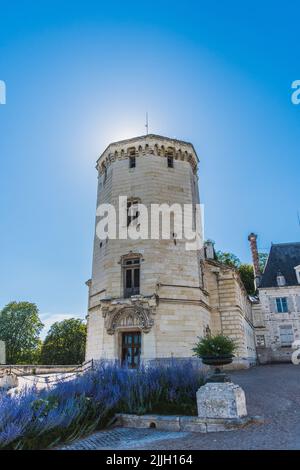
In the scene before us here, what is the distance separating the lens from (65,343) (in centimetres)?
4559

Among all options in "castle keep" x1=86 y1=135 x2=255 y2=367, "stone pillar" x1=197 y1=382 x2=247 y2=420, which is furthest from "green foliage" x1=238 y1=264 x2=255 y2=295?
"stone pillar" x1=197 y1=382 x2=247 y2=420

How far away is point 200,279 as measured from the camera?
1898 centimetres

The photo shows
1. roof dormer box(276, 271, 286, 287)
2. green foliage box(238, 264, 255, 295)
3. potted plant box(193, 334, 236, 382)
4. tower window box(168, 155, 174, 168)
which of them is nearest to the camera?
potted plant box(193, 334, 236, 382)

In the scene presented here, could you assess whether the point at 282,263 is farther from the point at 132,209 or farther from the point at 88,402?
the point at 88,402

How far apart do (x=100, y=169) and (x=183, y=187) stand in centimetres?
668

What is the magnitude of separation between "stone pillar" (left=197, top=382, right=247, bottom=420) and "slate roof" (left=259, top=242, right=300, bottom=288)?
80.9 feet

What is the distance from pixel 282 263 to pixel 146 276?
1949cm

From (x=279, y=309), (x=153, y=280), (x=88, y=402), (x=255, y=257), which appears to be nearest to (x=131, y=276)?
(x=153, y=280)

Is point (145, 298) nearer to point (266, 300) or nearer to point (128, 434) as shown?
point (128, 434)

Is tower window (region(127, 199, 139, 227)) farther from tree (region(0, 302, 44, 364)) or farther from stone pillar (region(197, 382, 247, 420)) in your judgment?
tree (region(0, 302, 44, 364))

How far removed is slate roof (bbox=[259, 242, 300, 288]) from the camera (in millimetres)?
29750

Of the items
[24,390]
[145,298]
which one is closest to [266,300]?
[145,298]

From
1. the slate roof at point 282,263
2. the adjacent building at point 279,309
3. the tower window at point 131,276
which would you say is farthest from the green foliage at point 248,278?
the tower window at point 131,276

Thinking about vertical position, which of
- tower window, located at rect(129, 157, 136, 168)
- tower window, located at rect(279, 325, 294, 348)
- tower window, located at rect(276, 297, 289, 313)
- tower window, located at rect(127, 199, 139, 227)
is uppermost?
tower window, located at rect(129, 157, 136, 168)
